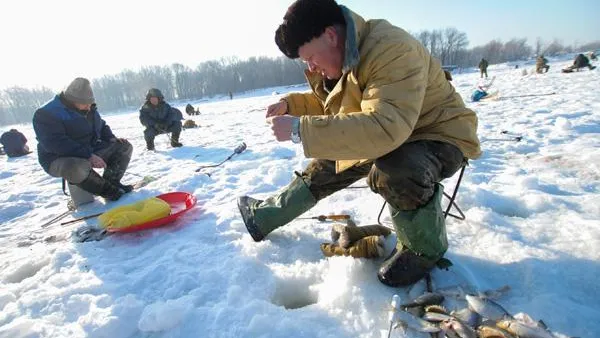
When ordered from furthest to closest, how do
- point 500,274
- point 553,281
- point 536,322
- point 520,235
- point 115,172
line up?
point 115,172 → point 520,235 → point 500,274 → point 553,281 → point 536,322

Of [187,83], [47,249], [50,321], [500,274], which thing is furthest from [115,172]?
[187,83]

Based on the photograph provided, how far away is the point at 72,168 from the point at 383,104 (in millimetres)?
3762

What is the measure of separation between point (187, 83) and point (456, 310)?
103 meters

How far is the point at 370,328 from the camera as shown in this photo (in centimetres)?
163

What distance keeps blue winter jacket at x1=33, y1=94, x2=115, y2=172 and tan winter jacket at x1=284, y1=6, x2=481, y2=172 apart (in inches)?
135

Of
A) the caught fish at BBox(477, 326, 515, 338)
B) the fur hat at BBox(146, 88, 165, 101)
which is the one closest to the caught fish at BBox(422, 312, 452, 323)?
the caught fish at BBox(477, 326, 515, 338)

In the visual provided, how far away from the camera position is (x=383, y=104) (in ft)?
5.39

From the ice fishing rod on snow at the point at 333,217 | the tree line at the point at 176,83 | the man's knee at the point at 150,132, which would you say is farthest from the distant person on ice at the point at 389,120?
the tree line at the point at 176,83

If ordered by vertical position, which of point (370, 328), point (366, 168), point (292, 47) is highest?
point (292, 47)

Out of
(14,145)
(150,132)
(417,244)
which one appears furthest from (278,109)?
(14,145)

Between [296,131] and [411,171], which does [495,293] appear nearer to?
[411,171]

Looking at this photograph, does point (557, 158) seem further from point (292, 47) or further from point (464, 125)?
point (292, 47)

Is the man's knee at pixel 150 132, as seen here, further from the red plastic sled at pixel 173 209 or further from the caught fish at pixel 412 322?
the caught fish at pixel 412 322

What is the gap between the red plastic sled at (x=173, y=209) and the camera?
9.48 feet
